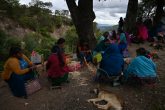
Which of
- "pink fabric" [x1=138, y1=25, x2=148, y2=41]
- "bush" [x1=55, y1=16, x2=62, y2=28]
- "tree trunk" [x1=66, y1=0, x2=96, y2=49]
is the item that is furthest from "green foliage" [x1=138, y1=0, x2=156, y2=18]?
"tree trunk" [x1=66, y1=0, x2=96, y2=49]

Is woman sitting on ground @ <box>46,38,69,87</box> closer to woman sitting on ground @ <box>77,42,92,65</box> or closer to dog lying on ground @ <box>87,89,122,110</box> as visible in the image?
dog lying on ground @ <box>87,89,122,110</box>

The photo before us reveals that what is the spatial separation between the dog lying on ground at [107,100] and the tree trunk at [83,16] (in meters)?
4.45

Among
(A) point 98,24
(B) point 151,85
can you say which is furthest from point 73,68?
(A) point 98,24

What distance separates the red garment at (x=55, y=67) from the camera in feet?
28.6

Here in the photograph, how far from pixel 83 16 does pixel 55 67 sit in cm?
423

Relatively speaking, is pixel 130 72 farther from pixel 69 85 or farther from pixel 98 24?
pixel 98 24

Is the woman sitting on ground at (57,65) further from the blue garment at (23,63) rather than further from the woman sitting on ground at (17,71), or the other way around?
the blue garment at (23,63)

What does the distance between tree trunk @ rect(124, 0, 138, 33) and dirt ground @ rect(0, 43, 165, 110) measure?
8028 millimetres

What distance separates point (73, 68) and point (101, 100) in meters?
3.23

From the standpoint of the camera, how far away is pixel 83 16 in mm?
12383

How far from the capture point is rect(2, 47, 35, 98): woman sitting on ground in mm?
7969

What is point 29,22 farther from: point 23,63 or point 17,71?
point 17,71

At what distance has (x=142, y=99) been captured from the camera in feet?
26.8

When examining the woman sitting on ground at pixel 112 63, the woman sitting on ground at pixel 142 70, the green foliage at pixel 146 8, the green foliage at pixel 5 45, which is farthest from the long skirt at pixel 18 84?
the green foliage at pixel 146 8
